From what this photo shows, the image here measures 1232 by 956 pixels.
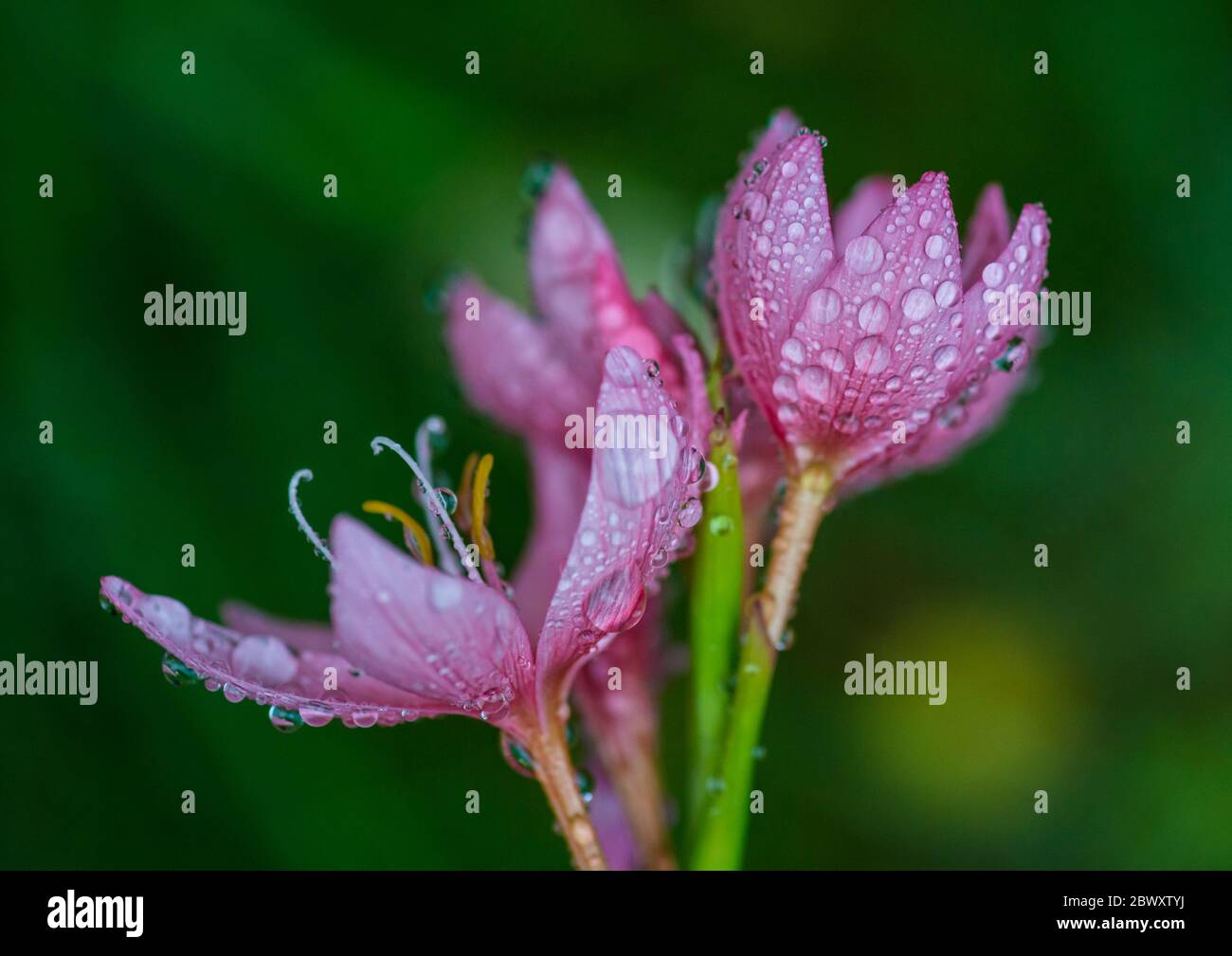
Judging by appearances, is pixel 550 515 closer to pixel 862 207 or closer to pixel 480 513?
pixel 480 513

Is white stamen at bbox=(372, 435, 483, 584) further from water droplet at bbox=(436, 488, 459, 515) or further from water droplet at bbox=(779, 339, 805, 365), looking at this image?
water droplet at bbox=(779, 339, 805, 365)

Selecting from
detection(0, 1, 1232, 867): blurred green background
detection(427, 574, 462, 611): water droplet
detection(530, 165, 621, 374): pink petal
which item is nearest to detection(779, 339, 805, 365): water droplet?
detection(530, 165, 621, 374): pink petal

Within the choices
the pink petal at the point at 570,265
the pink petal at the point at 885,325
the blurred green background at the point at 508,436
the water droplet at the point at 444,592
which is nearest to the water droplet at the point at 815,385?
the pink petal at the point at 885,325

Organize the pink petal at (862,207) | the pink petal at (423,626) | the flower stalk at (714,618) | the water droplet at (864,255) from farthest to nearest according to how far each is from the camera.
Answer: the pink petal at (862,207), the flower stalk at (714,618), the water droplet at (864,255), the pink petal at (423,626)

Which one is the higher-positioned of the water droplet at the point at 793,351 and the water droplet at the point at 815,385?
the water droplet at the point at 793,351

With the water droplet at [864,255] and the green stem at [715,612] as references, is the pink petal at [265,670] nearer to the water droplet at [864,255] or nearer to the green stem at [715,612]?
the green stem at [715,612]

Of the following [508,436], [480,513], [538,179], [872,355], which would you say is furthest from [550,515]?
[508,436]
